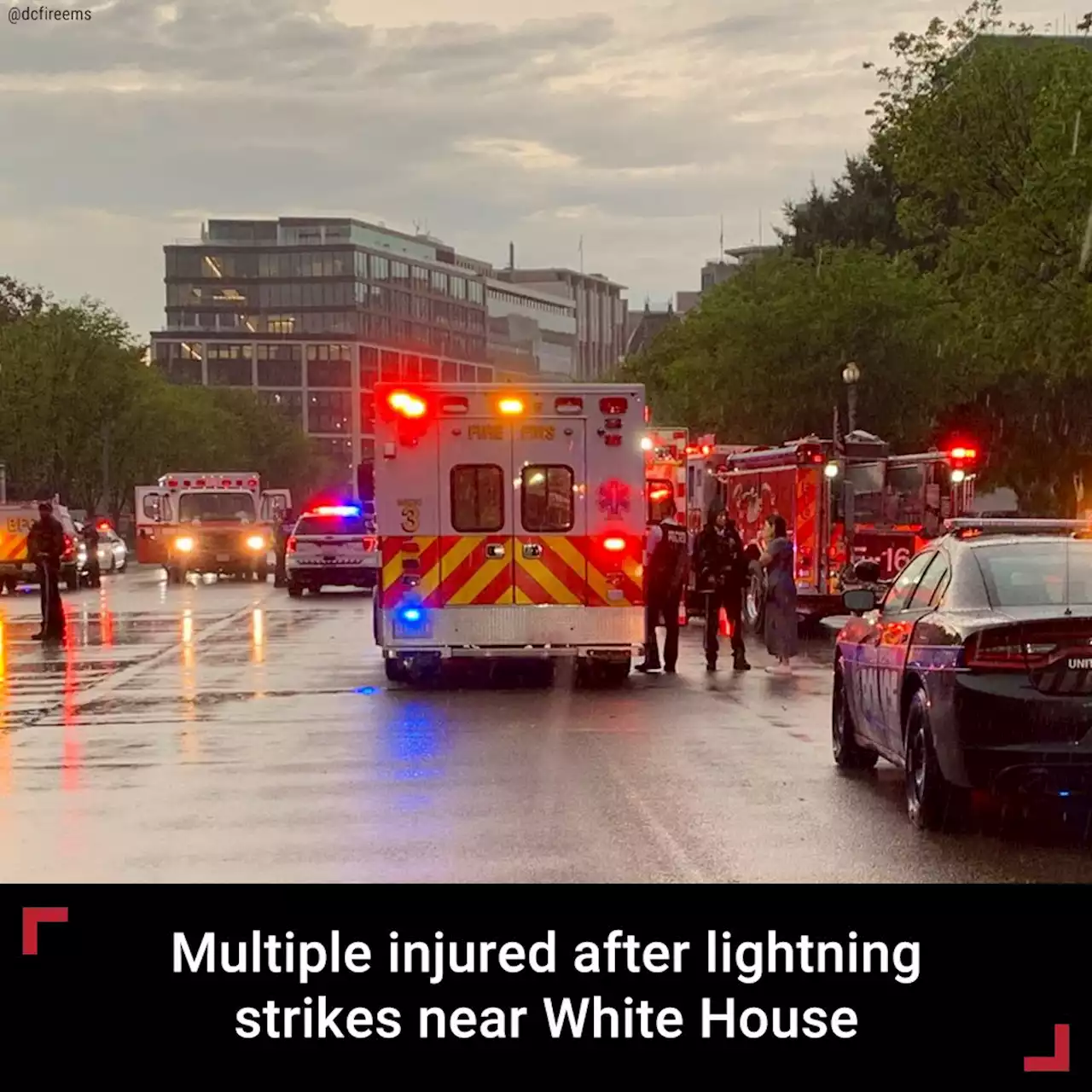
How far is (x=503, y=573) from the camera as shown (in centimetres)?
2075

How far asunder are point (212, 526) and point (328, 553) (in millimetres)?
10880

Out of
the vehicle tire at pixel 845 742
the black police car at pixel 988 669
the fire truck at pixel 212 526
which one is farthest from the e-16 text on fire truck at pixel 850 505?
the fire truck at pixel 212 526

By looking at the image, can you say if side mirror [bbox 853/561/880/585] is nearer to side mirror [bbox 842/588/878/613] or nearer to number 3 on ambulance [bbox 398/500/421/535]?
side mirror [bbox 842/588/878/613]

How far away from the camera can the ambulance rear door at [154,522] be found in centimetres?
5512

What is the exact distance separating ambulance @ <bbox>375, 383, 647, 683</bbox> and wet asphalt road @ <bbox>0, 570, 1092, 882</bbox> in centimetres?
65

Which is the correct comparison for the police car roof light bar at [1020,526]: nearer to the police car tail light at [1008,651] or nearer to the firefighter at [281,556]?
the police car tail light at [1008,651]

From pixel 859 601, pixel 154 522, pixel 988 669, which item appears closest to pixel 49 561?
pixel 859 601

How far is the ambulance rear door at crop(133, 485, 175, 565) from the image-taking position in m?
55.1

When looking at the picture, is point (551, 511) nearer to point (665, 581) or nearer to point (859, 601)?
point (665, 581)

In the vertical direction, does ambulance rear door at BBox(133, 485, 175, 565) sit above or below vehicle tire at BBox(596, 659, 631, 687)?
above
